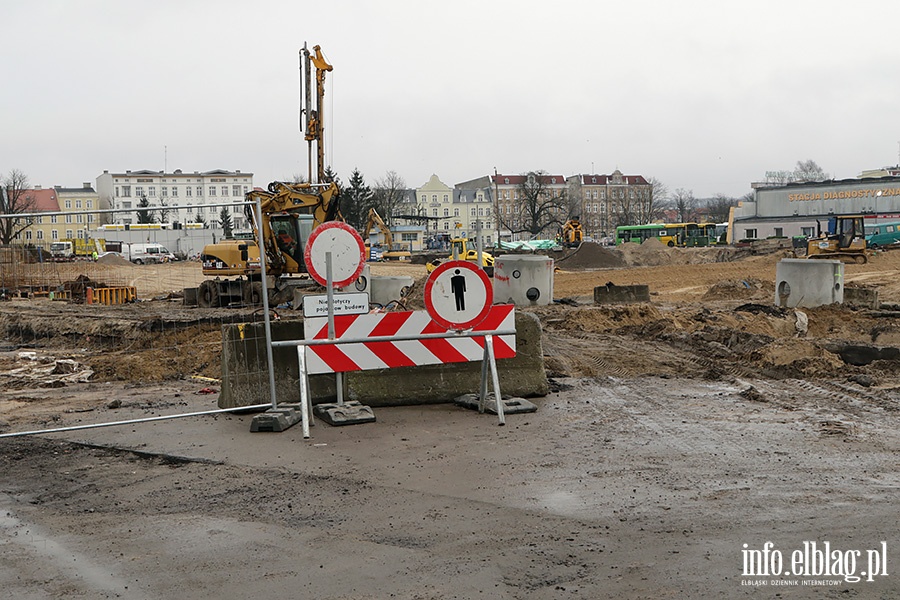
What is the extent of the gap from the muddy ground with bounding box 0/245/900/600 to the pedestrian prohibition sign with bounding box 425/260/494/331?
1071mm

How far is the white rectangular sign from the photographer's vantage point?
30.8 feet

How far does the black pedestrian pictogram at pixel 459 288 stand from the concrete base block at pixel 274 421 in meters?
2.07

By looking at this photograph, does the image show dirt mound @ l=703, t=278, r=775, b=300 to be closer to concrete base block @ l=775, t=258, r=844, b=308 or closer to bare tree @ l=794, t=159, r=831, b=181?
concrete base block @ l=775, t=258, r=844, b=308

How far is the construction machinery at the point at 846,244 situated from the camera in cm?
4184

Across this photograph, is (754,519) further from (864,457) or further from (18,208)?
(18,208)

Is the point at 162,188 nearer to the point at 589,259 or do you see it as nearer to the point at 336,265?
the point at 589,259

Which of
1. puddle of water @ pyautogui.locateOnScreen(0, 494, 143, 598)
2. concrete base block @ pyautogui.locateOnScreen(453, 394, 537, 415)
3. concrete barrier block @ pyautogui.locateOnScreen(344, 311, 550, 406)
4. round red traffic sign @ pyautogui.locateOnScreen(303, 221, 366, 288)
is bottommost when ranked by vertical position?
puddle of water @ pyautogui.locateOnScreen(0, 494, 143, 598)

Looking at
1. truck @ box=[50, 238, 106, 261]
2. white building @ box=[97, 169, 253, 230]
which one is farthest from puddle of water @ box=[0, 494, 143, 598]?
white building @ box=[97, 169, 253, 230]

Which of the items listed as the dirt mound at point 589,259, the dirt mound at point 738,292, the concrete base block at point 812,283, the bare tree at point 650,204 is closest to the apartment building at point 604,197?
the bare tree at point 650,204

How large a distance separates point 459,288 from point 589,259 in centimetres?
4138

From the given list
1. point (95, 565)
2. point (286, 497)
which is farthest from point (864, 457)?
point (95, 565)

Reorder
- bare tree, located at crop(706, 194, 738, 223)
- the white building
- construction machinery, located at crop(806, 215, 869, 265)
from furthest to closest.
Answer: bare tree, located at crop(706, 194, 738, 223), the white building, construction machinery, located at crop(806, 215, 869, 265)

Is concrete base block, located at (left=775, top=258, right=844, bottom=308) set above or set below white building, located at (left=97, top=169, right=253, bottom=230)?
below

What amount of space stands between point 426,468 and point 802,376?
650cm
